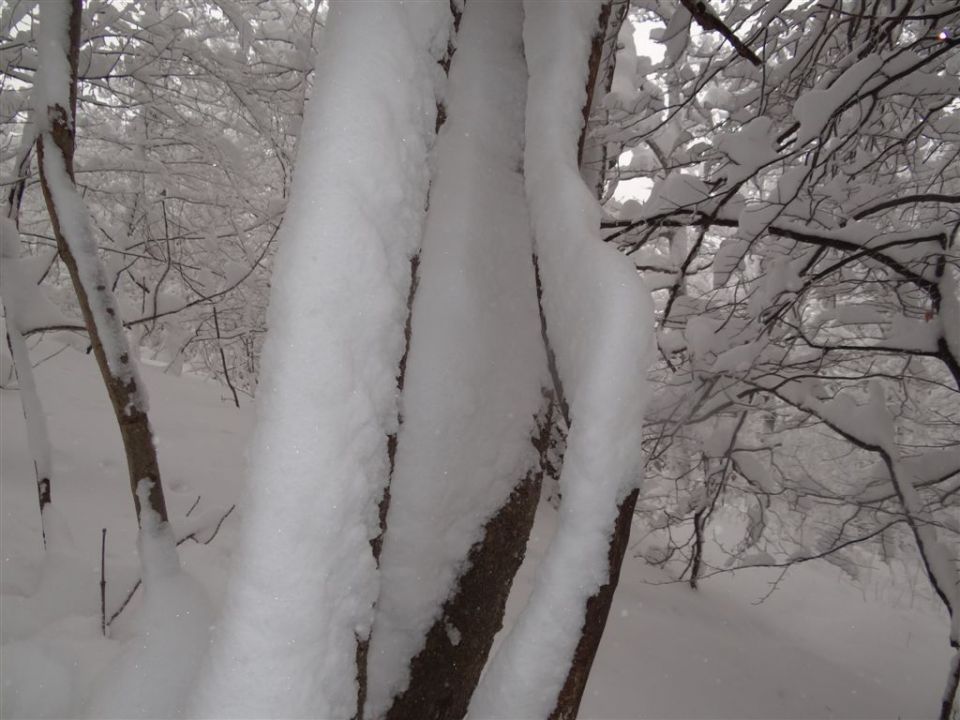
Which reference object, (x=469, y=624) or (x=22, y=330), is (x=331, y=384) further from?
(x=22, y=330)

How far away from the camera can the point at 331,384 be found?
3.03ft

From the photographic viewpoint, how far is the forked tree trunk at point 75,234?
1.48 metres

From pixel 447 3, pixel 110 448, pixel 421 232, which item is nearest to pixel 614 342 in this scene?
pixel 421 232

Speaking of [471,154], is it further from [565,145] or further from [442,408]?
[442,408]

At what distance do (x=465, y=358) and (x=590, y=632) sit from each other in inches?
27.6

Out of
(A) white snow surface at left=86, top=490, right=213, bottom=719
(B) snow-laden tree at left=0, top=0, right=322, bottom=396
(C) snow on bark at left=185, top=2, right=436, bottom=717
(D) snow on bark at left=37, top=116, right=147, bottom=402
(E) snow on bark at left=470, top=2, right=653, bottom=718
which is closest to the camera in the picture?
(C) snow on bark at left=185, top=2, right=436, bottom=717

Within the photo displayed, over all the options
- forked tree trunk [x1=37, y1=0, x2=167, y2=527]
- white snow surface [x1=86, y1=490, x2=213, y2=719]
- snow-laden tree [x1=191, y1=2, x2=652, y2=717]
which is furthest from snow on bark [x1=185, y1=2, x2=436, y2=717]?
forked tree trunk [x1=37, y1=0, x2=167, y2=527]

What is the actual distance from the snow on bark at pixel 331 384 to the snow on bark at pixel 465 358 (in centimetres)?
28

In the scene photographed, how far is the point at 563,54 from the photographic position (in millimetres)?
1376

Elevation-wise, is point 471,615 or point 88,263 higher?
point 88,263

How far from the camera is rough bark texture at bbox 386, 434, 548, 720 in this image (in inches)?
54.4

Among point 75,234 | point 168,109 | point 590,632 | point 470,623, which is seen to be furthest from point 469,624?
point 168,109

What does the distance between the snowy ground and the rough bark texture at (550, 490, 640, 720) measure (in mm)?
1269

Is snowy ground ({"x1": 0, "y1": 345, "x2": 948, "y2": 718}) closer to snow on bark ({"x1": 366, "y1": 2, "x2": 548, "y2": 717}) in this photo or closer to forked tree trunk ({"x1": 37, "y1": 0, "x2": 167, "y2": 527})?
forked tree trunk ({"x1": 37, "y1": 0, "x2": 167, "y2": 527})
